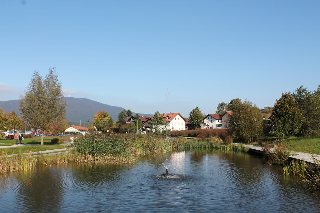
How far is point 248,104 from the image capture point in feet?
179

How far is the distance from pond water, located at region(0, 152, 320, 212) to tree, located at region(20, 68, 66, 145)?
16.7 meters

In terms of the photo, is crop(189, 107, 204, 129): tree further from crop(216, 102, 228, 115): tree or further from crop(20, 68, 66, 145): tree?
crop(20, 68, 66, 145): tree

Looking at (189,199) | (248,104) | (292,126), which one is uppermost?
(248,104)

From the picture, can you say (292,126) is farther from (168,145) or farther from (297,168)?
(297,168)

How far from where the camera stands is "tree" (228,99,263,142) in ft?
172

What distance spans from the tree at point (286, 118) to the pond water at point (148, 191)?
21980 mm

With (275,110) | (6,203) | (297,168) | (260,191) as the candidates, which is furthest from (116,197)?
(275,110)

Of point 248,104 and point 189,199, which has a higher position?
point 248,104

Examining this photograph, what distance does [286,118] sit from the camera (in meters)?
44.2

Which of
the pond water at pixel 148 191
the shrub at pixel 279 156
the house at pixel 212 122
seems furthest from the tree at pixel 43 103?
the house at pixel 212 122

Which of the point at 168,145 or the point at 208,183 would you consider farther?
the point at 168,145

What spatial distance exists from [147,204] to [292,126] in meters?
36.5

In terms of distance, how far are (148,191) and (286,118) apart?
33.8 meters

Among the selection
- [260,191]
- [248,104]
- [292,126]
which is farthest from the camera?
[248,104]
